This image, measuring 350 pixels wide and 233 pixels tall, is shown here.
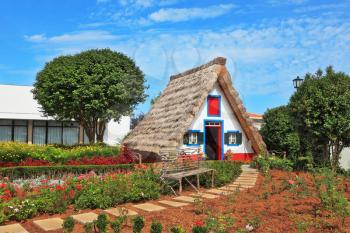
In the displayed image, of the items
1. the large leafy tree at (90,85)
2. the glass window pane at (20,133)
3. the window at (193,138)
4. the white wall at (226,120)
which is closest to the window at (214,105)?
the white wall at (226,120)

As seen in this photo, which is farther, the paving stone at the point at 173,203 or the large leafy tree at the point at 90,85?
the large leafy tree at the point at 90,85

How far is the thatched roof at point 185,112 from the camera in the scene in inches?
672

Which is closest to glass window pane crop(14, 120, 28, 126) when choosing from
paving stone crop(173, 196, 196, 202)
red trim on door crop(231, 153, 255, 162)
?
red trim on door crop(231, 153, 255, 162)

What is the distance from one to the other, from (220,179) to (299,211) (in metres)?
5.00

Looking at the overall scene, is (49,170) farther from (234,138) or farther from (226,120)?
(234,138)

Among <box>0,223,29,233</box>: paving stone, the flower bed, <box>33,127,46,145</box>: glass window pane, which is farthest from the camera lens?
<box>33,127,46,145</box>: glass window pane

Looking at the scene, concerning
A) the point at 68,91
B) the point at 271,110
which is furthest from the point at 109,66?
the point at 271,110

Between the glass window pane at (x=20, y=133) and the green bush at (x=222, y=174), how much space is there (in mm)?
23737

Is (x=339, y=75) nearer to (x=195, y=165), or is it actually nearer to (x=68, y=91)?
(x=195, y=165)

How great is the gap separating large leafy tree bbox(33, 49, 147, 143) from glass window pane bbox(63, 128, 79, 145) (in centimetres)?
963

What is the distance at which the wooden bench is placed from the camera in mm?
11141

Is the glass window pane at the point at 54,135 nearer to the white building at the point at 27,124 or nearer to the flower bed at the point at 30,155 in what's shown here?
the white building at the point at 27,124

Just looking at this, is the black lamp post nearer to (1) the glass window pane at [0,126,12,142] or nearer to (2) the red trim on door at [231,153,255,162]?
(2) the red trim on door at [231,153,255,162]

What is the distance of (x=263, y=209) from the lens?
7.70 metres
